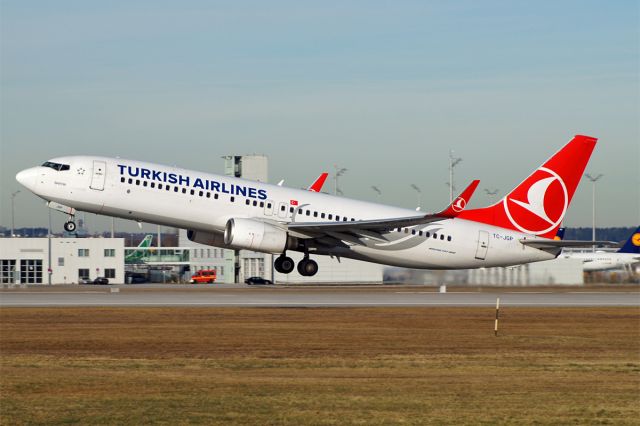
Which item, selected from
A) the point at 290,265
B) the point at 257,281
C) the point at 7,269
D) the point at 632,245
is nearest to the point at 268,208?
the point at 290,265

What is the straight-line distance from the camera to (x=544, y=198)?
54.1 m

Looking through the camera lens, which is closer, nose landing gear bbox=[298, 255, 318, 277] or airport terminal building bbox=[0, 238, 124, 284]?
nose landing gear bbox=[298, 255, 318, 277]

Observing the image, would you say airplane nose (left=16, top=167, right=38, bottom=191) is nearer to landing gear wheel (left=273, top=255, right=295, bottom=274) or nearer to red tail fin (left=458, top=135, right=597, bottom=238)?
landing gear wheel (left=273, top=255, right=295, bottom=274)

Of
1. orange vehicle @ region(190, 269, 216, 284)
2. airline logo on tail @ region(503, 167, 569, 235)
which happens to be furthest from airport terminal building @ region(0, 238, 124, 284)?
airline logo on tail @ region(503, 167, 569, 235)

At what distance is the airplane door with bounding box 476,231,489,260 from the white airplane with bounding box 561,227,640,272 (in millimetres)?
18554

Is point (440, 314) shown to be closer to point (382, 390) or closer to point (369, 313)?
point (369, 313)

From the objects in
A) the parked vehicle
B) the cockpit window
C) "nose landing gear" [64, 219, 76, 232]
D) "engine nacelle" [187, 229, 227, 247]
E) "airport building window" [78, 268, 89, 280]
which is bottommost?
the parked vehicle

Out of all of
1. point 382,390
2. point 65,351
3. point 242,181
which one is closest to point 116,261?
point 242,181

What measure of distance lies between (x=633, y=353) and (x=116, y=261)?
95351 mm

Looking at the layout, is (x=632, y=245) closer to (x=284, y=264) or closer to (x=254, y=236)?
(x=284, y=264)

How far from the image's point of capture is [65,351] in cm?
2844

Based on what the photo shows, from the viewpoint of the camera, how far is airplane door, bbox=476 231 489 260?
5303 cm

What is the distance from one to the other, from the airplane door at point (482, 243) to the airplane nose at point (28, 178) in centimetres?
2382

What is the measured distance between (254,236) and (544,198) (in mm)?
17621
